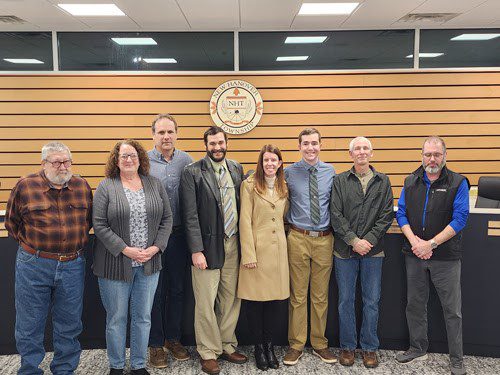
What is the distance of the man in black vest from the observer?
2947mm

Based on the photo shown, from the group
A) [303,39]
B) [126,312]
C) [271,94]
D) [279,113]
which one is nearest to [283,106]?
[279,113]

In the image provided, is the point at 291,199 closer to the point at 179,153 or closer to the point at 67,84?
the point at 179,153

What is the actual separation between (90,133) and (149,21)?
5.93 ft

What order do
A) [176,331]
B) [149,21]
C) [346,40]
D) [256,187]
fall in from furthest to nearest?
[346,40]
[149,21]
[176,331]
[256,187]

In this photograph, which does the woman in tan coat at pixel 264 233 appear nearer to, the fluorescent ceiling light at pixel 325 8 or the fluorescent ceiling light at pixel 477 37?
the fluorescent ceiling light at pixel 325 8

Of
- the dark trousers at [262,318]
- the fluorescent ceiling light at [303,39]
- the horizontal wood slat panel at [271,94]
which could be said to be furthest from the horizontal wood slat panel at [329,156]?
the dark trousers at [262,318]

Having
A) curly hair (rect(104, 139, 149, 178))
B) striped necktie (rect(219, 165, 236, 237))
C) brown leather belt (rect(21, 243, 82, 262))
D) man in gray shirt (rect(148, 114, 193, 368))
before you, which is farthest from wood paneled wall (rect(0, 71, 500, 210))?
brown leather belt (rect(21, 243, 82, 262))

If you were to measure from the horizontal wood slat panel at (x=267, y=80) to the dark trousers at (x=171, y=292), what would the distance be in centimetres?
353

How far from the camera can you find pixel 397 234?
3264 millimetres

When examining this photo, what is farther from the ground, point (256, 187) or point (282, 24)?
point (282, 24)

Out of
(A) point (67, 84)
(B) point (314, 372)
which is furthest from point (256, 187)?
(A) point (67, 84)

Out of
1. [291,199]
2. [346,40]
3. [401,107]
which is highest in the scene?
[346,40]

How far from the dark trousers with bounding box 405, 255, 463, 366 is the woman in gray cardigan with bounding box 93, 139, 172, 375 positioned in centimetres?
179

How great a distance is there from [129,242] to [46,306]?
689 mm
